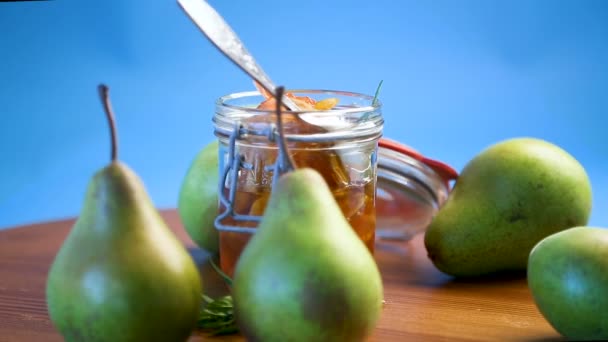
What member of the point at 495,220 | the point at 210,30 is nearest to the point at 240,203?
the point at 210,30

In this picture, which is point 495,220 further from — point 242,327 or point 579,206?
point 242,327

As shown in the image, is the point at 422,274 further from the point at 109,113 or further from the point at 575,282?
the point at 109,113

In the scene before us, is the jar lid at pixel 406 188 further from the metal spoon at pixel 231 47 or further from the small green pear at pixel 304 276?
the small green pear at pixel 304 276

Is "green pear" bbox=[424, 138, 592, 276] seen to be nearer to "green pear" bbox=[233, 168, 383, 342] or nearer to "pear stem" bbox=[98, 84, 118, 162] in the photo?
"green pear" bbox=[233, 168, 383, 342]

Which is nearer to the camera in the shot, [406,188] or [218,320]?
[218,320]

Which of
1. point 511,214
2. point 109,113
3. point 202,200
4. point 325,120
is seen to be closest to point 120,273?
point 109,113

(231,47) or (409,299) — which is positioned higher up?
(231,47)

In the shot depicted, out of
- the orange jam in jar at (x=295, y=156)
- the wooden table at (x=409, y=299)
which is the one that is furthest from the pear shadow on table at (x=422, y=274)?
the orange jam in jar at (x=295, y=156)
